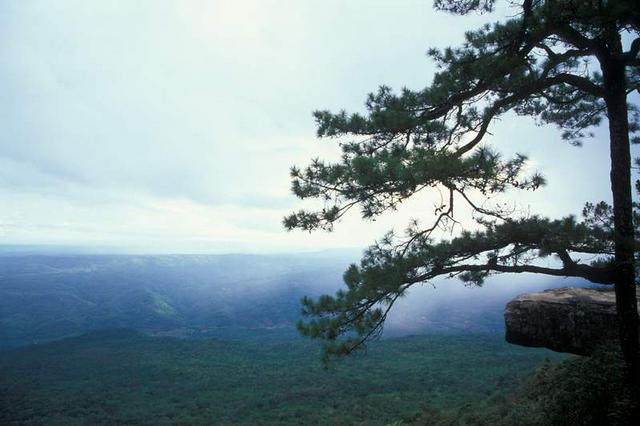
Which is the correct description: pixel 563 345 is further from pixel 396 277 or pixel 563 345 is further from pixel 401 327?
pixel 401 327

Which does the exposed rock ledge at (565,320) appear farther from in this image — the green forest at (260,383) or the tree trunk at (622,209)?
the green forest at (260,383)

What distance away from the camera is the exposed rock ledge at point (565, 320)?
856 centimetres

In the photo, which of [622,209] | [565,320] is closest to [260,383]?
[565,320]

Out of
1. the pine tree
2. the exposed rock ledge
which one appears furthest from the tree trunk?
the exposed rock ledge

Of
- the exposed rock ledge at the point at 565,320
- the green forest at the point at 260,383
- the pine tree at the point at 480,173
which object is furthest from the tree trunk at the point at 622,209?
the green forest at the point at 260,383

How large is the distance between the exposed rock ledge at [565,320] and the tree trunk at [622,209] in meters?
2.91

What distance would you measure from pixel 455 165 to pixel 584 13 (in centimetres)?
279

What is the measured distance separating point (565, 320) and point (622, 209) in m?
4.49

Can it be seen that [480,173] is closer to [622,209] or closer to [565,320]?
[622,209]

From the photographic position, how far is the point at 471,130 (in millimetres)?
6680

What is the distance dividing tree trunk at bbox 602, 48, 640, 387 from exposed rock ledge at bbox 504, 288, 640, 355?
9.54ft

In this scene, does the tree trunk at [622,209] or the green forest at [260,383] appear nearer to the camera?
the tree trunk at [622,209]

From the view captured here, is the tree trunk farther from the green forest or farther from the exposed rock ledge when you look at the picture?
the green forest

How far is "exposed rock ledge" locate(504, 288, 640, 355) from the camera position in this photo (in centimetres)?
856
